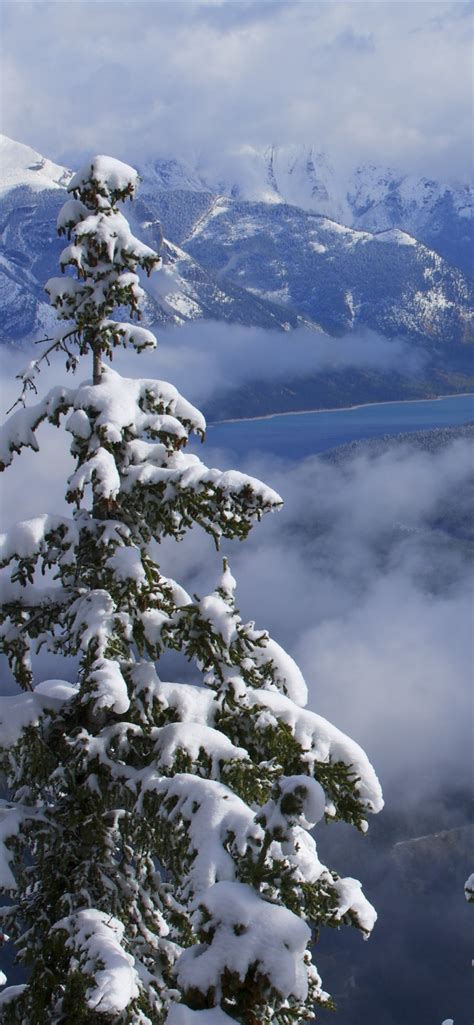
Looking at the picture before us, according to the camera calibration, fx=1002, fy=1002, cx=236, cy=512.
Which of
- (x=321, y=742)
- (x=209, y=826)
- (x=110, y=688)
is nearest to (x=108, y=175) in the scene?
(x=110, y=688)

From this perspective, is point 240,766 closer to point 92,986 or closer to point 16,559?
point 92,986

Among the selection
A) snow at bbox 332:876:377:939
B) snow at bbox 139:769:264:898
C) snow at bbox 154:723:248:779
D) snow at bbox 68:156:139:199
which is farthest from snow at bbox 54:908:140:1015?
snow at bbox 68:156:139:199

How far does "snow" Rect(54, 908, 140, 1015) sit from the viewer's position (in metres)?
8.21

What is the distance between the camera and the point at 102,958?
8617mm

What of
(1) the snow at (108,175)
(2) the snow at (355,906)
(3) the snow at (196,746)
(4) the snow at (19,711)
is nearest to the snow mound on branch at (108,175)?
(1) the snow at (108,175)

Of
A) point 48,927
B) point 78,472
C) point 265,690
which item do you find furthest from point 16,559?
point 48,927

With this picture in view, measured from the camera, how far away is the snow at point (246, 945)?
22.7ft

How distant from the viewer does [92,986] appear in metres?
8.52

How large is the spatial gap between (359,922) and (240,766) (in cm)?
179

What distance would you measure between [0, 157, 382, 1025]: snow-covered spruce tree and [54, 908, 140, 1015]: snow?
0.08ft

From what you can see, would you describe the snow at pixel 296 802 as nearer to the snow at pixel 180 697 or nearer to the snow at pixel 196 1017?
the snow at pixel 196 1017

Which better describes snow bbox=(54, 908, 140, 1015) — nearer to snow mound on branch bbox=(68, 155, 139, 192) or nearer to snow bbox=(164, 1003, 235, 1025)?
snow bbox=(164, 1003, 235, 1025)

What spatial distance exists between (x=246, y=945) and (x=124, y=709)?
2830 millimetres

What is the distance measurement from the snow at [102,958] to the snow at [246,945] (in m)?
1.39
